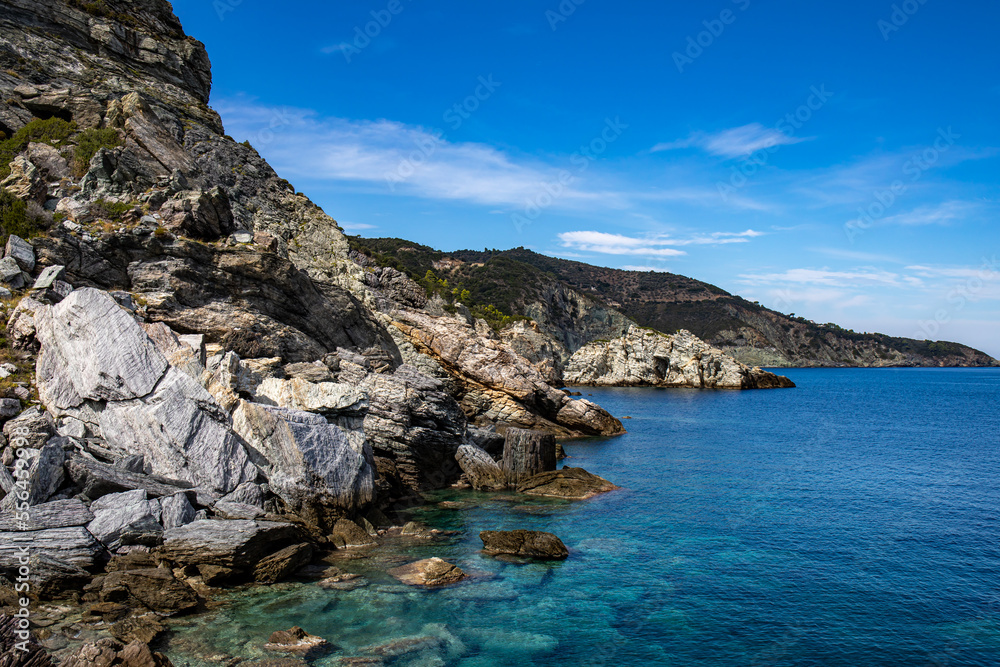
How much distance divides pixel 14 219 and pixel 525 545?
94.4 ft

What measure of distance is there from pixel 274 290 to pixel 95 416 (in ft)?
51.6

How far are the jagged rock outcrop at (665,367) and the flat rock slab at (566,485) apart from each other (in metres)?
102

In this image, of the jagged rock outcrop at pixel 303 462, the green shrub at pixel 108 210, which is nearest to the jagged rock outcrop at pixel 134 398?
the jagged rock outcrop at pixel 303 462

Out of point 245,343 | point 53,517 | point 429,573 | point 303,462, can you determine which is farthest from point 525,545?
point 245,343

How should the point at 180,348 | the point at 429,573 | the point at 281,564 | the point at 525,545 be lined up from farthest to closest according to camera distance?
the point at 180,348 → the point at 525,545 → the point at 429,573 → the point at 281,564

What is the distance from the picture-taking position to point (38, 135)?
35375mm

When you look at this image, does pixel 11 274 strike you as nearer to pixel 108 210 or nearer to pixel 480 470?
pixel 108 210

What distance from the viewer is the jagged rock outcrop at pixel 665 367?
130 meters

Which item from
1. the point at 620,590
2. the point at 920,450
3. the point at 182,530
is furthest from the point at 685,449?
the point at 182,530

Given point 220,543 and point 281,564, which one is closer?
Answer: point 220,543

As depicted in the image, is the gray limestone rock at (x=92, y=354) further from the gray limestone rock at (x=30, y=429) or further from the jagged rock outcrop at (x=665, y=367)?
the jagged rock outcrop at (x=665, y=367)

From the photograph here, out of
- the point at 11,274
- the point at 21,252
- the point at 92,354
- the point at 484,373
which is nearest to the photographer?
the point at 92,354

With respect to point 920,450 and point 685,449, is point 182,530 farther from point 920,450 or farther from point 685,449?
point 920,450

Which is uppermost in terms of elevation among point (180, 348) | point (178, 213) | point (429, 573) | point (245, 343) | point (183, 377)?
point (178, 213)
